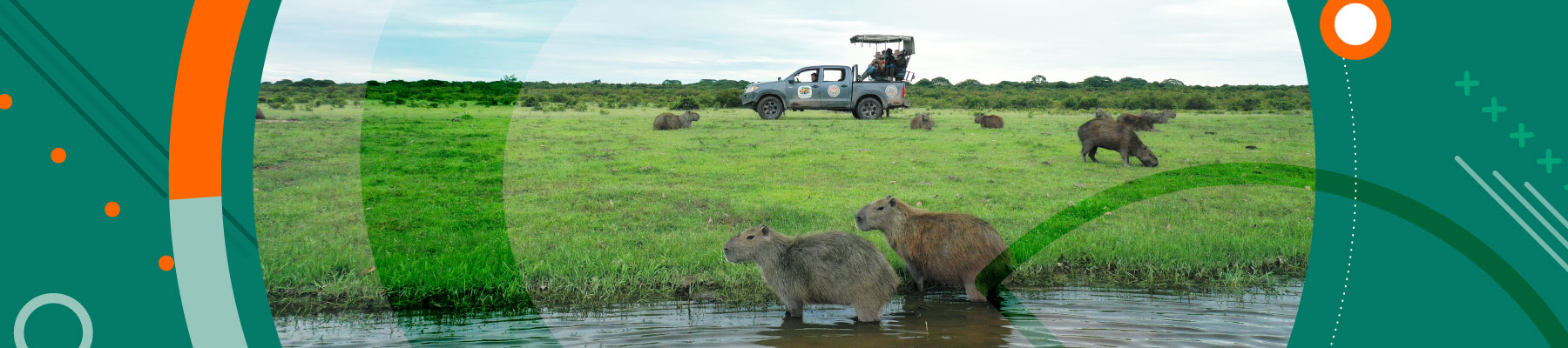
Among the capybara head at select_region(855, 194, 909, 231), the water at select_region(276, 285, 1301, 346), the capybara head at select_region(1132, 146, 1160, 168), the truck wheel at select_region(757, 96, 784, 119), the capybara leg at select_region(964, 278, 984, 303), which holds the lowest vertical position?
the water at select_region(276, 285, 1301, 346)

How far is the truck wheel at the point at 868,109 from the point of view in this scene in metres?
20.9

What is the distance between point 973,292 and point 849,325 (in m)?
1.06

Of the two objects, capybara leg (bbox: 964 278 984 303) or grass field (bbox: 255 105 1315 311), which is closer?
capybara leg (bbox: 964 278 984 303)

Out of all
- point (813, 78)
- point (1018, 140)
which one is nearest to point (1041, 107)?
point (813, 78)

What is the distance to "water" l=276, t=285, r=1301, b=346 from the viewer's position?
5.18m

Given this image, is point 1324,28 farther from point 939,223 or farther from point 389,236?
point 389,236

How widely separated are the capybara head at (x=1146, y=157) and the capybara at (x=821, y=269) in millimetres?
8610

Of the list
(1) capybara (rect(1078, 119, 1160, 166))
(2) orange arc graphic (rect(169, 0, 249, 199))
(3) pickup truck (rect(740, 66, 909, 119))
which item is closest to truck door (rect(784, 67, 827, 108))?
(3) pickup truck (rect(740, 66, 909, 119))

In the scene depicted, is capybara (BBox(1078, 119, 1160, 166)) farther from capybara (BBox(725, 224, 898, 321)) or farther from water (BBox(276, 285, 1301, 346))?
capybara (BBox(725, 224, 898, 321))

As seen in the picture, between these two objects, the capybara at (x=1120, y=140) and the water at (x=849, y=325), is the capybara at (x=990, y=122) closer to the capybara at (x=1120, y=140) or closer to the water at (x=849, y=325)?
the capybara at (x=1120, y=140)

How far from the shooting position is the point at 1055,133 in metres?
17.5

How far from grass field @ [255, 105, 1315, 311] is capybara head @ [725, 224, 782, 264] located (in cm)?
43

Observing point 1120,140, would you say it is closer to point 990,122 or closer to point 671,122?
point 990,122

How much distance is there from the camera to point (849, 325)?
18.1ft
